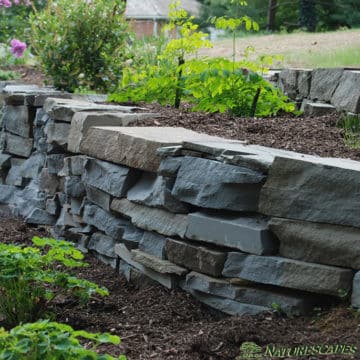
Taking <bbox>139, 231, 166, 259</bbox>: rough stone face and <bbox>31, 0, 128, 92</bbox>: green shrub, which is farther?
<bbox>31, 0, 128, 92</bbox>: green shrub

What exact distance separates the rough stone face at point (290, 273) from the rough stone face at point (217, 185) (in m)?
0.26

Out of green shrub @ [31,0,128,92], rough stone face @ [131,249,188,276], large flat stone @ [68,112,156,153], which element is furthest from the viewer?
green shrub @ [31,0,128,92]

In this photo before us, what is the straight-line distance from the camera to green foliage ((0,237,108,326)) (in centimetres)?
370

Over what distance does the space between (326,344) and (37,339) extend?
3.85 feet

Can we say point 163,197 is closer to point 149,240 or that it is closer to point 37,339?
point 149,240

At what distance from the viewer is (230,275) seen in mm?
3752

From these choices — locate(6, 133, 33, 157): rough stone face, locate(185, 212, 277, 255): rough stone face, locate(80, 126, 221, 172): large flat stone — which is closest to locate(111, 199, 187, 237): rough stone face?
locate(185, 212, 277, 255): rough stone face

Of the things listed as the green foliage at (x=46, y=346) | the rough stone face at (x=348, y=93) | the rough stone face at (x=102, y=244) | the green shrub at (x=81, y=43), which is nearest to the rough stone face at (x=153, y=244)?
the rough stone face at (x=102, y=244)

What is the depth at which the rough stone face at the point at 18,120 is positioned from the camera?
22.1ft

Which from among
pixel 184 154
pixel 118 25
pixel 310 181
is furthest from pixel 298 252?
pixel 118 25

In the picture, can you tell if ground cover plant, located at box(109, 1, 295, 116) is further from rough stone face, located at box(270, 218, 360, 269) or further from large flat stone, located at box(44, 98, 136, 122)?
rough stone face, located at box(270, 218, 360, 269)

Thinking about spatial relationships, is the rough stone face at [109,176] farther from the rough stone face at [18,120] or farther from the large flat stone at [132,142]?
the rough stone face at [18,120]

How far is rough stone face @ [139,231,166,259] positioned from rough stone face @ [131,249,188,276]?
3cm

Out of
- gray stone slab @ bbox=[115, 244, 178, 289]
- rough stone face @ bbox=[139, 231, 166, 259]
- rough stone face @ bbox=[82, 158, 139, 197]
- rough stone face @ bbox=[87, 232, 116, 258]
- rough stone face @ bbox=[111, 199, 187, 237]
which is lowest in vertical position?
rough stone face @ bbox=[87, 232, 116, 258]
